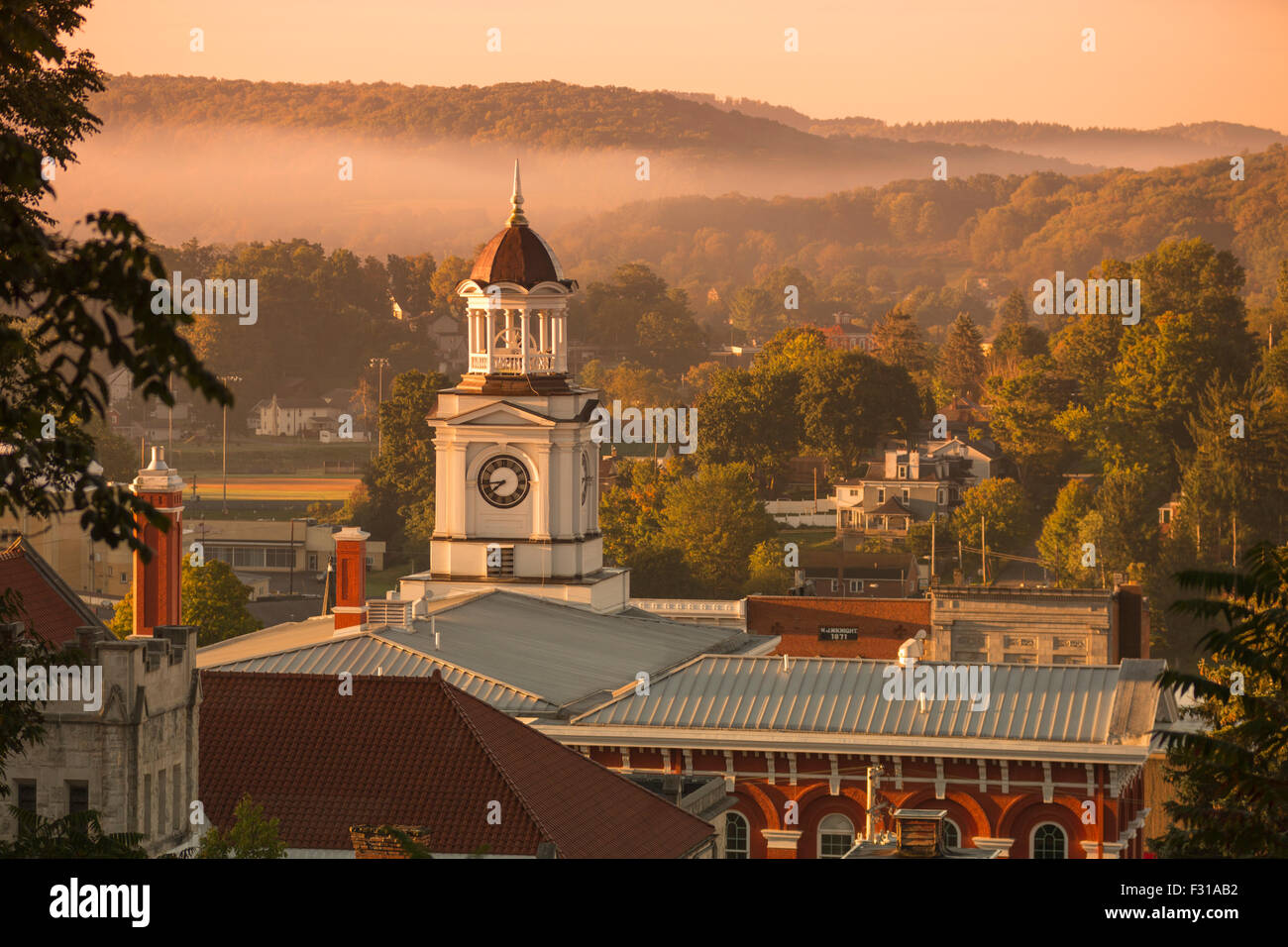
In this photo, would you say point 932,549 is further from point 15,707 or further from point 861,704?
point 15,707

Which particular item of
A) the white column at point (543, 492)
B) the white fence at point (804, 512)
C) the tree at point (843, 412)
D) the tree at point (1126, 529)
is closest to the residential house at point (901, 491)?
the white fence at point (804, 512)

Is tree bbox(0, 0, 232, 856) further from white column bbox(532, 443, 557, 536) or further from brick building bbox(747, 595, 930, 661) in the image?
brick building bbox(747, 595, 930, 661)

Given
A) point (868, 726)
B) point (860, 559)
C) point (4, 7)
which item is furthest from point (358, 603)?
point (860, 559)

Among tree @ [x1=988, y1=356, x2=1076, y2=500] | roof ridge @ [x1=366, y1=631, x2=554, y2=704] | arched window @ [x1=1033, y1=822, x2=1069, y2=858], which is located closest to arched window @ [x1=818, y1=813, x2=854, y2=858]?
arched window @ [x1=1033, y1=822, x2=1069, y2=858]

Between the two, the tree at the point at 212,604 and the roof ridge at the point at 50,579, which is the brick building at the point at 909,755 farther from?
the tree at the point at 212,604

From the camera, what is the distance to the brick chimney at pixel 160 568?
62031mm

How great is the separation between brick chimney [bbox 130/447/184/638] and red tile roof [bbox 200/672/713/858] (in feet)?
58.7

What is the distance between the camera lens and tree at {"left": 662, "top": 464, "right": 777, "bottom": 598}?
147000 millimetres

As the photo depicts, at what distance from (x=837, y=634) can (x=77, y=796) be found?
71161 millimetres
